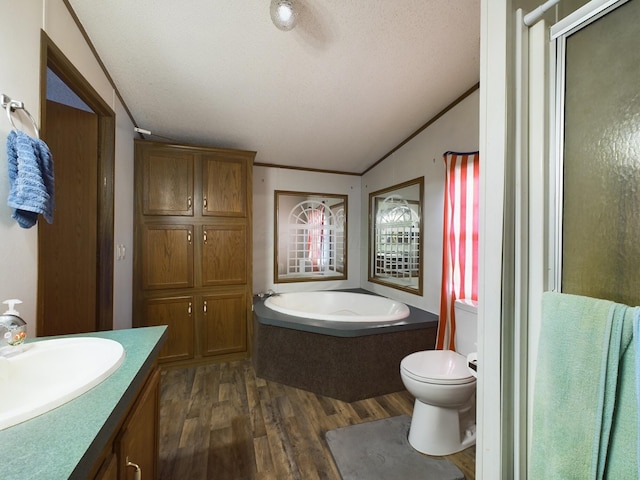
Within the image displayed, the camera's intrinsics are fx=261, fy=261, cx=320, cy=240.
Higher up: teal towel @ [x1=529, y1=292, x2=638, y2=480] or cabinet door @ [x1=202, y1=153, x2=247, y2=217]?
cabinet door @ [x1=202, y1=153, x2=247, y2=217]

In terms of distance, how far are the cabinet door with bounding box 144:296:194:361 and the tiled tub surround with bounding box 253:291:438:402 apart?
0.74 metres

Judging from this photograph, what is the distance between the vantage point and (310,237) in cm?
359

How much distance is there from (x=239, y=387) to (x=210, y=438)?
57cm

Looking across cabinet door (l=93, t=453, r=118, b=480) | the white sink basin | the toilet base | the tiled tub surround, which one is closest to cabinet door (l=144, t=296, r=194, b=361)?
the tiled tub surround

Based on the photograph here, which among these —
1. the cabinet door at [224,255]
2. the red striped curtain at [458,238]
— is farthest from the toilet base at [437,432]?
the cabinet door at [224,255]

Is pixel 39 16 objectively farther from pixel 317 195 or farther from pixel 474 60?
pixel 317 195

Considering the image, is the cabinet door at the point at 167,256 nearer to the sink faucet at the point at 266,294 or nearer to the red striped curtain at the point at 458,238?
the sink faucet at the point at 266,294

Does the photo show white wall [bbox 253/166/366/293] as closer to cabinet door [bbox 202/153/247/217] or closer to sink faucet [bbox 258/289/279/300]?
sink faucet [bbox 258/289/279/300]

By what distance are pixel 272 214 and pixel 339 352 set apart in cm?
192

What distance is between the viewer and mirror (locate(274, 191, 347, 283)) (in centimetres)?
342

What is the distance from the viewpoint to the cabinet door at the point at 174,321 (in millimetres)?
2418

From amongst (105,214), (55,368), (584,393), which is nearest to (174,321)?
(105,214)

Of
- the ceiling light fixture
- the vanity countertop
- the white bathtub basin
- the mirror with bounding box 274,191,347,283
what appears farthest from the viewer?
the mirror with bounding box 274,191,347,283

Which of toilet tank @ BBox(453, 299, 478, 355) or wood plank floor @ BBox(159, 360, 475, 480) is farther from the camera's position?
toilet tank @ BBox(453, 299, 478, 355)
